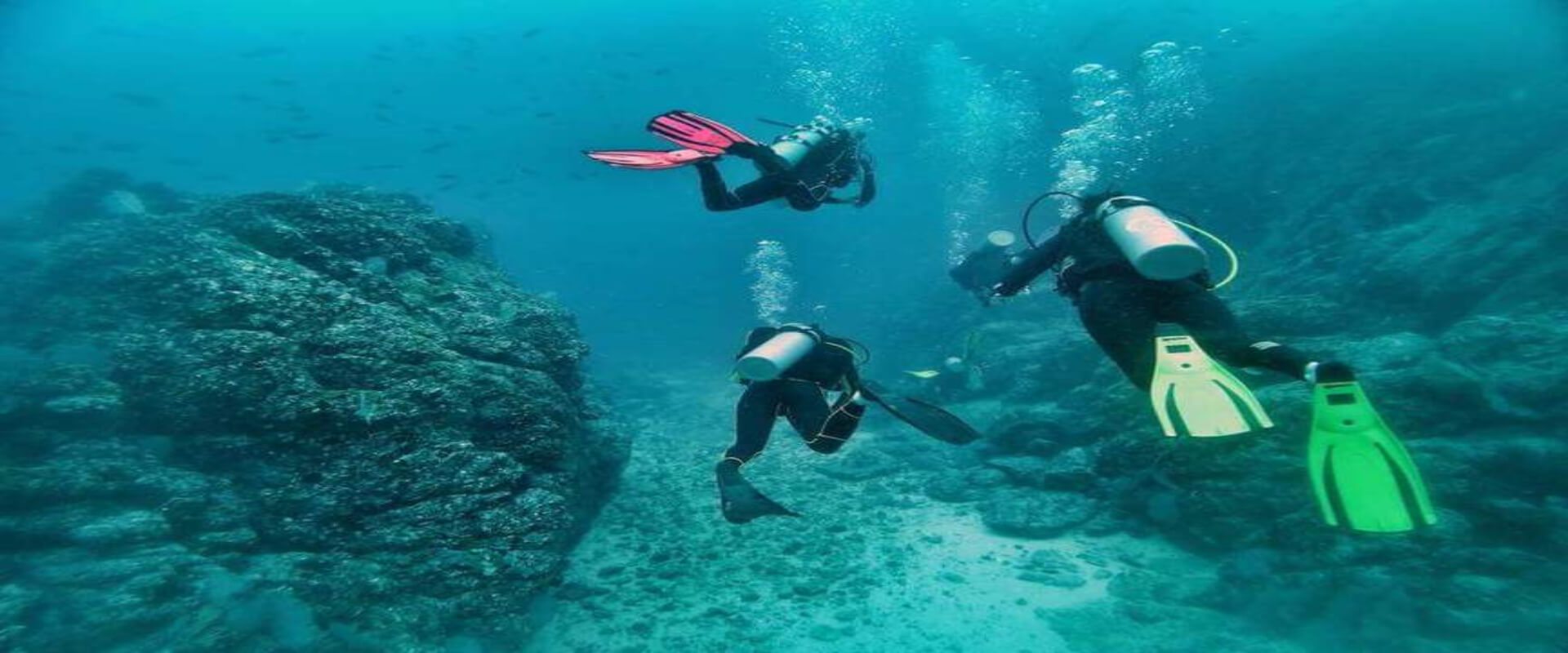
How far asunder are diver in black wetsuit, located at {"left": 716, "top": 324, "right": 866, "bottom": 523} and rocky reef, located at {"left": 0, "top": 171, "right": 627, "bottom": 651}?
2.66 metres

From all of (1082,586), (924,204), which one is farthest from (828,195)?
(924,204)

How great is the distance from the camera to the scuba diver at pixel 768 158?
17.1 feet

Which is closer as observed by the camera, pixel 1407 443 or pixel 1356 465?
pixel 1356 465

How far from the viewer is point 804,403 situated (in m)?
4.94

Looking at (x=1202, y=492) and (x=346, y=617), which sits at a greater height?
(x=1202, y=492)

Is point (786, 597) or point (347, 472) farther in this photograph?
point (786, 597)

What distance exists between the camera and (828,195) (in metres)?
7.05

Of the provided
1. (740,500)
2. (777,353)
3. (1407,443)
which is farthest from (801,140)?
(1407,443)

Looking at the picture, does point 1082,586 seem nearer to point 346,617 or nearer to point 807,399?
point 807,399

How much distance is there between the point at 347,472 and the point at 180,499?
1.67 m

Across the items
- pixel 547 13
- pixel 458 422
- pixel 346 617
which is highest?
pixel 547 13

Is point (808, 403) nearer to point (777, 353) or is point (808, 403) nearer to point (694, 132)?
point (777, 353)

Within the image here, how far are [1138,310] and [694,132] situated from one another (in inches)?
147

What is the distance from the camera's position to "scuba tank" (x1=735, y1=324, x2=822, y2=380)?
439 cm
